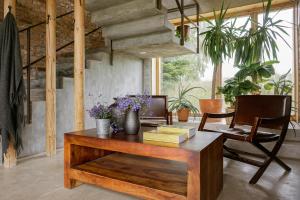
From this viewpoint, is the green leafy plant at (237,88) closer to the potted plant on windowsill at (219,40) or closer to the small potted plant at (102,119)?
the potted plant on windowsill at (219,40)

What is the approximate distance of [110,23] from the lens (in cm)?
383

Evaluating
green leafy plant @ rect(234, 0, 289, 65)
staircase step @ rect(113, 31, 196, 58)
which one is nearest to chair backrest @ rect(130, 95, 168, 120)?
staircase step @ rect(113, 31, 196, 58)

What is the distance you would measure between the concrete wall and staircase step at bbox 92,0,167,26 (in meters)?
0.64

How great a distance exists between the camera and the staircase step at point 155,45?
3.64 metres

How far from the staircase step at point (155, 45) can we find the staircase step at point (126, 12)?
14.5 inches

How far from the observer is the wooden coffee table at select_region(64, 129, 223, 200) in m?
1.49

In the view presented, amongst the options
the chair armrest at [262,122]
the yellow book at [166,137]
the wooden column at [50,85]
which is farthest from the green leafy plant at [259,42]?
the wooden column at [50,85]

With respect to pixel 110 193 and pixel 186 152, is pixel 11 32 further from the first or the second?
pixel 186 152

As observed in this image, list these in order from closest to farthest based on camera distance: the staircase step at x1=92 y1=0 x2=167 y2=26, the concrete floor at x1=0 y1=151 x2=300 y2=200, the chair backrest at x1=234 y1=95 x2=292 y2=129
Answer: the concrete floor at x1=0 y1=151 x2=300 y2=200 < the chair backrest at x1=234 y1=95 x2=292 y2=129 < the staircase step at x1=92 y1=0 x2=167 y2=26

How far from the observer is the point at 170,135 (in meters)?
1.67

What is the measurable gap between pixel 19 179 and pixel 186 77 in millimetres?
4363

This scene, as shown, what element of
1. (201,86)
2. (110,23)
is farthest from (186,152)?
(201,86)

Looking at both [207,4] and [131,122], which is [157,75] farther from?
[131,122]

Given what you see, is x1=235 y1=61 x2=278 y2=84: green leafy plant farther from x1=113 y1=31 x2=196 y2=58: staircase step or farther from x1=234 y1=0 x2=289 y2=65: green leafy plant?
x1=113 y1=31 x2=196 y2=58: staircase step
